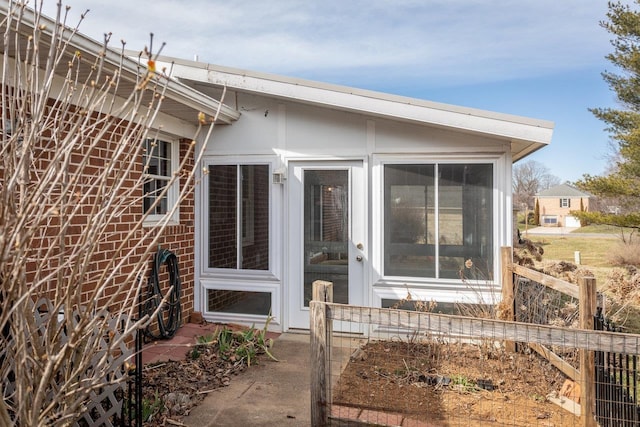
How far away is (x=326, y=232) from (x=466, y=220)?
1.75m

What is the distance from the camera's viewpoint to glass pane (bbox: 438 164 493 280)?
5.45m

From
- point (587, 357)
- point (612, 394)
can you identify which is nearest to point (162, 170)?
point (587, 357)

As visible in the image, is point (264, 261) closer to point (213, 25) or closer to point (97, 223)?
point (97, 223)

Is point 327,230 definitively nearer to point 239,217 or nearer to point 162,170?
point 239,217

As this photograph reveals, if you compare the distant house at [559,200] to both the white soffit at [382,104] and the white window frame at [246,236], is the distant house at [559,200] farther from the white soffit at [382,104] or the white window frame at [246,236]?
the white window frame at [246,236]

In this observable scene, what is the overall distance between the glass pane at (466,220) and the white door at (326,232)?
100cm

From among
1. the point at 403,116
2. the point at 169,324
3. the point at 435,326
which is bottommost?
the point at 169,324

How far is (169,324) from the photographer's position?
5508mm

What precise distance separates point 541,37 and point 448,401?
11.6 meters

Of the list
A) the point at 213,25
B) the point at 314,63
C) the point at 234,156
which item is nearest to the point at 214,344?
the point at 234,156

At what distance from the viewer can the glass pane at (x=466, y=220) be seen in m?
5.45

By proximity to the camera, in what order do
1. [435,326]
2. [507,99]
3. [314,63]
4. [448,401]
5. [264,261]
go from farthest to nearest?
[507,99] → [314,63] → [264,261] → [448,401] → [435,326]

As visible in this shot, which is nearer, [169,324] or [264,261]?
[169,324]

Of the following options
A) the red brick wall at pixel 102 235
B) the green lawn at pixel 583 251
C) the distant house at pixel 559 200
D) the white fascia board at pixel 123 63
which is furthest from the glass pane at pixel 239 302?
the distant house at pixel 559 200
